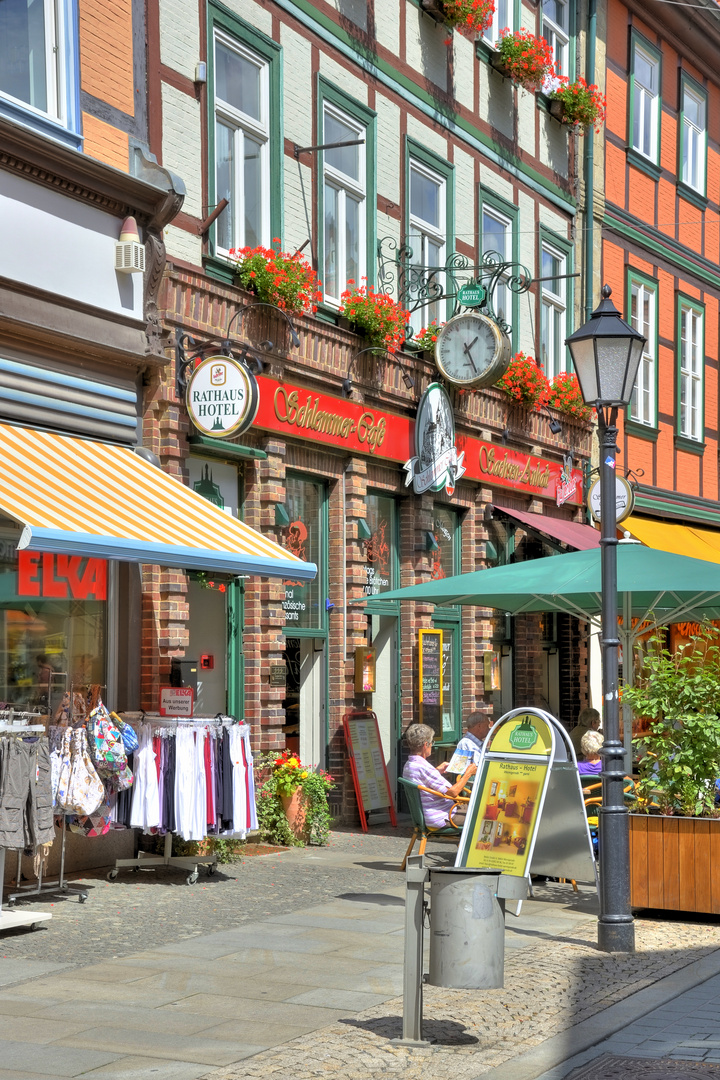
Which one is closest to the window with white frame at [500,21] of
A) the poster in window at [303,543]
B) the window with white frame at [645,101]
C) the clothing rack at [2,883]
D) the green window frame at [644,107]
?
the green window frame at [644,107]

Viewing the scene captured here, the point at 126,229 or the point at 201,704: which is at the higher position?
the point at 126,229

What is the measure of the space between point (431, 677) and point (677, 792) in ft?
21.4

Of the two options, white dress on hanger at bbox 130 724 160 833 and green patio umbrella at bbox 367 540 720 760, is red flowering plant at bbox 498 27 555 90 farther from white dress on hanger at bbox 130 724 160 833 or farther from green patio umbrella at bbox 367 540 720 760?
white dress on hanger at bbox 130 724 160 833

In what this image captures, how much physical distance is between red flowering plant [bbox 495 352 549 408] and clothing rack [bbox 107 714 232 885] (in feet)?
27.0

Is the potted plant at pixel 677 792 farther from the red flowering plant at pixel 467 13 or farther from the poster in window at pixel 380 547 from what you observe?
the red flowering plant at pixel 467 13

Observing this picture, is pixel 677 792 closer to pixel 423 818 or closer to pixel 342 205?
pixel 423 818

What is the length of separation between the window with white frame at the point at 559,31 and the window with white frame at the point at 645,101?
2002mm

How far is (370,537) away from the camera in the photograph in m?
15.3

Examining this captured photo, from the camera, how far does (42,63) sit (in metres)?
11.0

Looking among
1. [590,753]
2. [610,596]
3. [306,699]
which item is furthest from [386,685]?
[610,596]

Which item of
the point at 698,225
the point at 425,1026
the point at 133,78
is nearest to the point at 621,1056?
the point at 425,1026

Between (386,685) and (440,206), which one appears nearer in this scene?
(386,685)

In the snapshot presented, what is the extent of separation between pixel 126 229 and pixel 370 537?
489cm

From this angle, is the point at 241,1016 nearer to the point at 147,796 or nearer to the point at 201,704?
the point at 147,796
